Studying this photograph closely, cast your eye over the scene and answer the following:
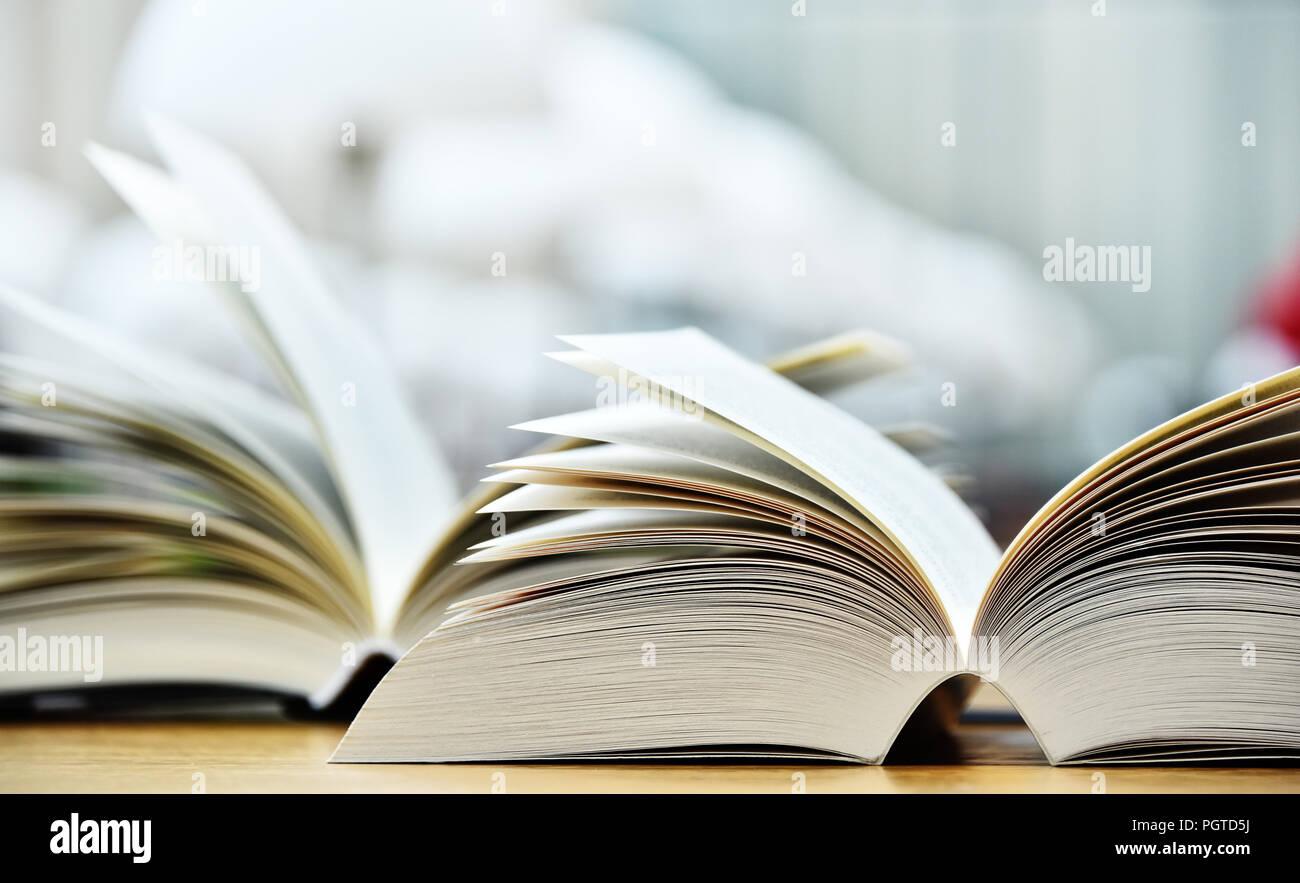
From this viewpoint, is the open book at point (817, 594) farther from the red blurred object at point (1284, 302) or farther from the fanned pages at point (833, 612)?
the red blurred object at point (1284, 302)

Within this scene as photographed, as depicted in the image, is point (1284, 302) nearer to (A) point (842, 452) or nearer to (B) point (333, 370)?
(A) point (842, 452)

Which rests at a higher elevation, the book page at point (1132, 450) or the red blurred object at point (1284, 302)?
the red blurred object at point (1284, 302)

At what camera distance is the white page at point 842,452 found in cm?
51

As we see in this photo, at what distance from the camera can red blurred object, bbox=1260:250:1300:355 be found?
682mm

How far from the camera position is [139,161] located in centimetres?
68

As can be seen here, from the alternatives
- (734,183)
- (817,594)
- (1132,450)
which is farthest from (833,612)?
(734,183)

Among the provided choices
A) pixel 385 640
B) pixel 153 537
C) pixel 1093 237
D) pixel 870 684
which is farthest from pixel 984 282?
pixel 153 537

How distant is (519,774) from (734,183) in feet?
1.50

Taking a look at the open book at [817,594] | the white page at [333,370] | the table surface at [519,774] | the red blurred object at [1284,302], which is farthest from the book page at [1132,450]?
the white page at [333,370]

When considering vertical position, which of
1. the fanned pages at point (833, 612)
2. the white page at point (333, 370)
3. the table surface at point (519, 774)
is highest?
the white page at point (333, 370)

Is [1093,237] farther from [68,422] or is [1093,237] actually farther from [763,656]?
[68,422]

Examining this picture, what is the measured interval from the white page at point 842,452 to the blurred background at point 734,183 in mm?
123
